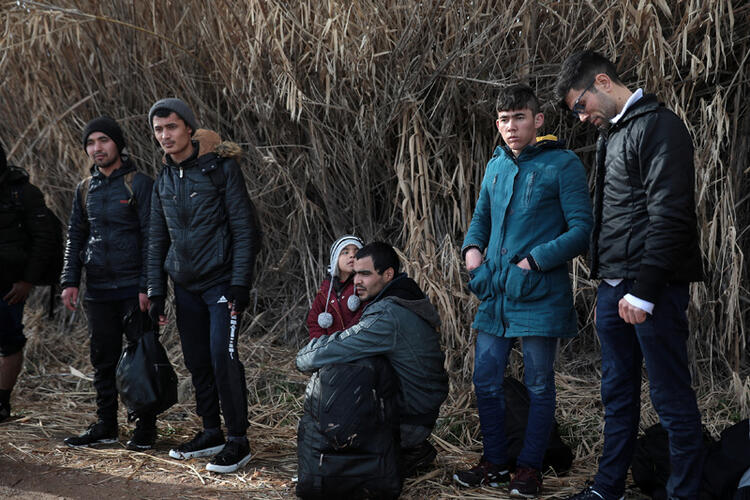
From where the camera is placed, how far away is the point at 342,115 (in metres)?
4.09

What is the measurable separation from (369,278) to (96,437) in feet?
5.71

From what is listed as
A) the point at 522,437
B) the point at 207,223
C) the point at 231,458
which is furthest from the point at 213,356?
the point at 522,437

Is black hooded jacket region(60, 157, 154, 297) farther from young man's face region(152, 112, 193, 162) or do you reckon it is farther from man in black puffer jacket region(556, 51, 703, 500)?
man in black puffer jacket region(556, 51, 703, 500)

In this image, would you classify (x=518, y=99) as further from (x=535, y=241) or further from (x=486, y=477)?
(x=486, y=477)

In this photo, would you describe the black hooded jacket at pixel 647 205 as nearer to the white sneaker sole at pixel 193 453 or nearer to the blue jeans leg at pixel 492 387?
the blue jeans leg at pixel 492 387

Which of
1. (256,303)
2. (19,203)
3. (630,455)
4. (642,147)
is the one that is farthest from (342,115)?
(630,455)

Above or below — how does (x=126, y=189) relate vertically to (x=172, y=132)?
below

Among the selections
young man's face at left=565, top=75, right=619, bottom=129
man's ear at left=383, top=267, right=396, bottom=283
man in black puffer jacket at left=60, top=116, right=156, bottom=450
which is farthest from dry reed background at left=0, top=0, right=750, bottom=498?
young man's face at left=565, top=75, right=619, bottom=129

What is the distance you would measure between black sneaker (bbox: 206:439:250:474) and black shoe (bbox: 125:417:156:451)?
0.45 meters

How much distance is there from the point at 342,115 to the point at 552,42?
4.27 ft

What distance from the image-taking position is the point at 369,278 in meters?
2.97

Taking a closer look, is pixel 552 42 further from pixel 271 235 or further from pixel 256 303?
pixel 256 303

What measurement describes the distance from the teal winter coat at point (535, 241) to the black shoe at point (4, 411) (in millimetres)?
2856

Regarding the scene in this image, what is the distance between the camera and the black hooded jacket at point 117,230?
3.40 meters
